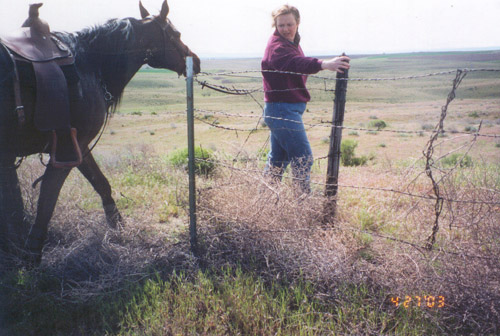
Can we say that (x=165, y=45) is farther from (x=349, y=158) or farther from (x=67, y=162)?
(x=349, y=158)

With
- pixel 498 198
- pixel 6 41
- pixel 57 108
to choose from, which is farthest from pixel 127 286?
pixel 498 198

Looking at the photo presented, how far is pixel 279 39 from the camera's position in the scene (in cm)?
307

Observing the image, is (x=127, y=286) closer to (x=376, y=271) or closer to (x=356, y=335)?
(x=356, y=335)

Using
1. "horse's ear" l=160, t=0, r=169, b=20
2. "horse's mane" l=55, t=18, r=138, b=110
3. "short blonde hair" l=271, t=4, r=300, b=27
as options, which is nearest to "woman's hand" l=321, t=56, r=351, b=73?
"short blonde hair" l=271, t=4, r=300, b=27

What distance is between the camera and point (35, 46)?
2658mm

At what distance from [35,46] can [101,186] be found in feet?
5.24

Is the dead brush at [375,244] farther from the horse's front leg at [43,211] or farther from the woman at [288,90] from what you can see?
the horse's front leg at [43,211]

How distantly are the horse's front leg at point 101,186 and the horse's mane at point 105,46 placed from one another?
927mm

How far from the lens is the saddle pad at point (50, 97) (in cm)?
256

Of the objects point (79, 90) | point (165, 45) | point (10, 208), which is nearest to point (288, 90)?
point (165, 45)

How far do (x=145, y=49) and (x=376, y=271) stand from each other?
3.01m
